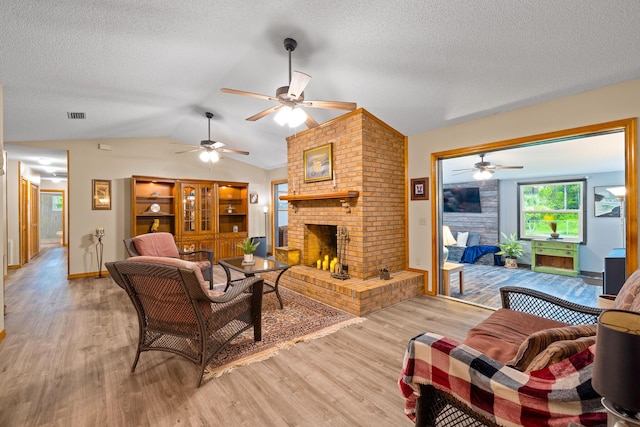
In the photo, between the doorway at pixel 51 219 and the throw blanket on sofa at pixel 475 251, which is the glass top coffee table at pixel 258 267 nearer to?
the throw blanket on sofa at pixel 475 251

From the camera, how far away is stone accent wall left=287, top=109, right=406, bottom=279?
397cm

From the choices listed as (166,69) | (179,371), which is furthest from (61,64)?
(179,371)

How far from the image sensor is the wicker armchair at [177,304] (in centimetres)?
198

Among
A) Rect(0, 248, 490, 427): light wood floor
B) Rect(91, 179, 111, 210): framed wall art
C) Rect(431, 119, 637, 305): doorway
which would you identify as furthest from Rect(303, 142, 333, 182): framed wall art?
Rect(91, 179, 111, 210): framed wall art

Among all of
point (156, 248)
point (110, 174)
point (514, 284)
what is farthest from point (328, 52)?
point (110, 174)

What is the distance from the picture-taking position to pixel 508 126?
11.1 feet

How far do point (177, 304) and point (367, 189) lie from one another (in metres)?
2.74

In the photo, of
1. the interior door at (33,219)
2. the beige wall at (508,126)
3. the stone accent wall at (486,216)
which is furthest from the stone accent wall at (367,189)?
the interior door at (33,219)

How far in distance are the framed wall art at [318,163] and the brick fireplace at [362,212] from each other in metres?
0.08

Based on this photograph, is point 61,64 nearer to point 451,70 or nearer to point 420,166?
point 451,70

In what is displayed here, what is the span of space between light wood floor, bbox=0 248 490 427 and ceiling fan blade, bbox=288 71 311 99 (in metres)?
2.31

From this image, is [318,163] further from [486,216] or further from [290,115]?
[486,216]

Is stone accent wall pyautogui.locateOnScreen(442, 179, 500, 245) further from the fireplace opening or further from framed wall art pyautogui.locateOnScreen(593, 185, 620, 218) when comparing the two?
the fireplace opening

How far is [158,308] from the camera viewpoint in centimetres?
219
